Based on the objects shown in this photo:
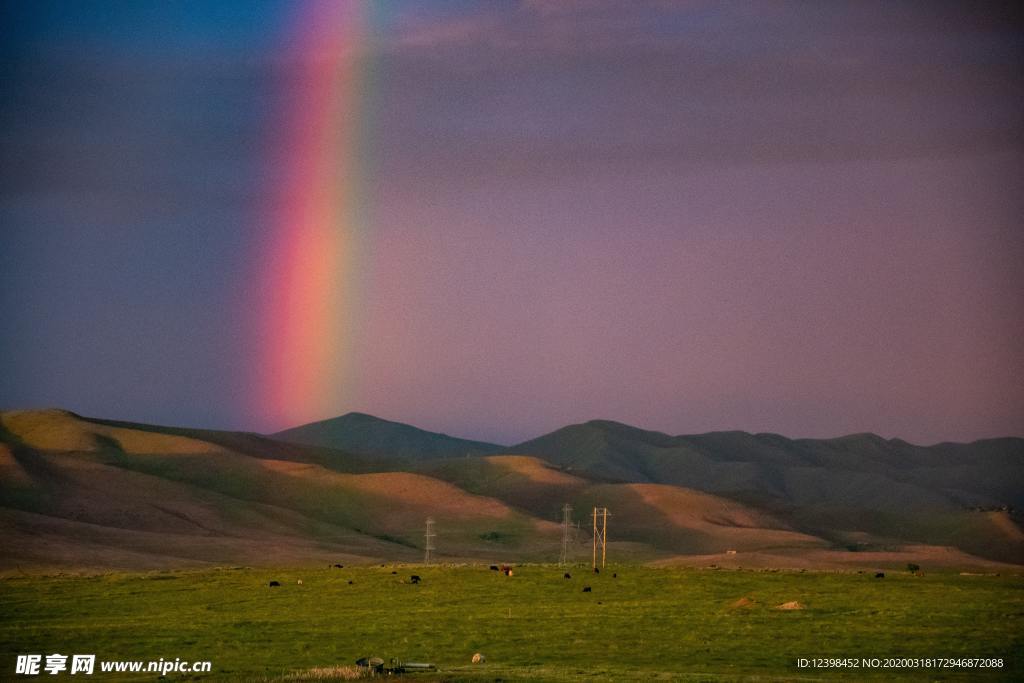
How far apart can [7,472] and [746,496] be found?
10124 centimetres

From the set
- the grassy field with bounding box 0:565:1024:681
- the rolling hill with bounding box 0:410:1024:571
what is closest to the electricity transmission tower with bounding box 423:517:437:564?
the rolling hill with bounding box 0:410:1024:571

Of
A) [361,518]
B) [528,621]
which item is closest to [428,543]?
[528,621]

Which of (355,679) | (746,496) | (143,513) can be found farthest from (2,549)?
(746,496)

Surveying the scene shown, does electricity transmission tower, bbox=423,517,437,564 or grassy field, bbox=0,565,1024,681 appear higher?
electricity transmission tower, bbox=423,517,437,564

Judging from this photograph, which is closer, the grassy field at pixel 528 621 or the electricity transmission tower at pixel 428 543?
the grassy field at pixel 528 621

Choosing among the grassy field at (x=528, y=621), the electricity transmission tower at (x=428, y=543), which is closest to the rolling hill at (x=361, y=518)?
the electricity transmission tower at (x=428, y=543)

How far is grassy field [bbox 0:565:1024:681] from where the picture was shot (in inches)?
1511

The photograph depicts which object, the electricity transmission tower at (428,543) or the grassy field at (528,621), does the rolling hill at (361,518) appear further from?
the grassy field at (528,621)

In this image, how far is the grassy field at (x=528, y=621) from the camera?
3838 centimetres

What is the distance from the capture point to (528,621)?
48.2m

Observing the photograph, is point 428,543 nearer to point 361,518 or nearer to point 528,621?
point 528,621

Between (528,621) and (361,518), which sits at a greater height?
(361,518)

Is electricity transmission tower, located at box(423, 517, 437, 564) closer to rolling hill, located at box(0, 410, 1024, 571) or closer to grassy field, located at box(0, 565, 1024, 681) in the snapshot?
rolling hill, located at box(0, 410, 1024, 571)

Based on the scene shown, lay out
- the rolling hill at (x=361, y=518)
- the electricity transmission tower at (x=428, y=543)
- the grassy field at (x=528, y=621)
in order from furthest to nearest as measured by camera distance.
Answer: the rolling hill at (x=361, y=518), the electricity transmission tower at (x=428, y=543), the grassy field at (x=528, y=621)
